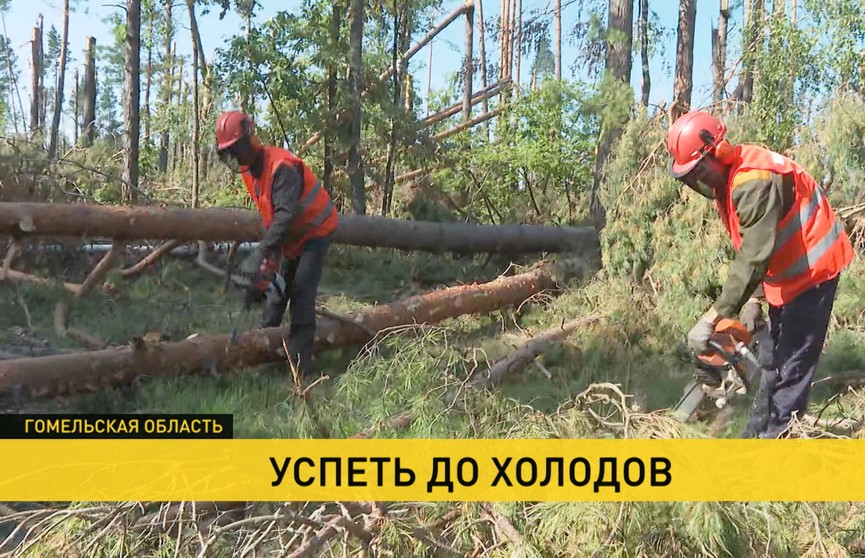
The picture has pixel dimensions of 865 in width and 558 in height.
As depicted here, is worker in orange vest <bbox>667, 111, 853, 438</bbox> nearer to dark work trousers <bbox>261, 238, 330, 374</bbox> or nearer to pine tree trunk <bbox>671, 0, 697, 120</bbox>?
dark work trousers <bbox>261, 238, 330, 374</bbox>

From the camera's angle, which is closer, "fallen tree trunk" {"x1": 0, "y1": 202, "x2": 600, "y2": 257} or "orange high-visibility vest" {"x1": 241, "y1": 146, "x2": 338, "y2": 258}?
"orange high-visibility vest" {"x1": 241, "y1": 146, "x2": 338, "y2": 258}

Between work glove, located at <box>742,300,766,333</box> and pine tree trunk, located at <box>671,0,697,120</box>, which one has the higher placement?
pine tree trunk, located at <box>671,0,697,120</box>

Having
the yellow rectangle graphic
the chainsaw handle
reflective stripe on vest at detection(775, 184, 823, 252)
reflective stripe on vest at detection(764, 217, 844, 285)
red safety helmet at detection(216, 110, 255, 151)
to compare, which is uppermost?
red safety helmet at detection(216, 110, 255, 151)

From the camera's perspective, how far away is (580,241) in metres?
6.62

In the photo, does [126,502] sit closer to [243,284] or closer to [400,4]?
[243,284]

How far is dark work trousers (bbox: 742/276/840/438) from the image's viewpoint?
2895 millimetres

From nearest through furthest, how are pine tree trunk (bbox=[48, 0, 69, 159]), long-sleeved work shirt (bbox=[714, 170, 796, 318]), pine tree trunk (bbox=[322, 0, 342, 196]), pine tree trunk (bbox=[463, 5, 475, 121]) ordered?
long-sleeved work shirt (bbox=[714, 170, 796, 318]), pine tree trunk (bbox=[322, 0, 342, 196]), pine tree trunk (bbox=[463, 5, 475, 121]), pine tree trunk (bbox=[48, 0, 69, 159])

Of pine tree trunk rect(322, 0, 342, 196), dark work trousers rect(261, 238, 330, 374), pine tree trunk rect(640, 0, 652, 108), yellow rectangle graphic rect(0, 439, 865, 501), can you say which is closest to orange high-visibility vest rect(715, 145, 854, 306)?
yellow rectangle graphic rect(0, 439, 865, 501)

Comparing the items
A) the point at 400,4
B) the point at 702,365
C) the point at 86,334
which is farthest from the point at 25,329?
the point at 400,4

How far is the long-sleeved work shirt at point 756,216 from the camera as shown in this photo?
268cm

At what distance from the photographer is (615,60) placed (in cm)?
739

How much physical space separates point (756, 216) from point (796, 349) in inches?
26.2
